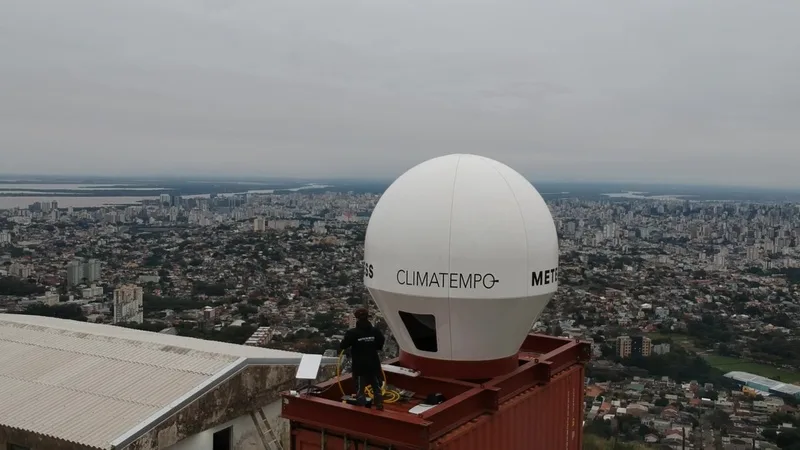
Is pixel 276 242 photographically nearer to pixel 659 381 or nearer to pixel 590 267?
pixel 590 267

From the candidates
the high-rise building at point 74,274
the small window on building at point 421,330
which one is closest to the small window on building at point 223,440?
the small window on building at point 421,330

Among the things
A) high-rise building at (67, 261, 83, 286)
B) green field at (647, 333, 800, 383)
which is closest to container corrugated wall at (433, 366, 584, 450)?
green field at (647, 333, 800, 383)

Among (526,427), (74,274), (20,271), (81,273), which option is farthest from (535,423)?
(20,271)

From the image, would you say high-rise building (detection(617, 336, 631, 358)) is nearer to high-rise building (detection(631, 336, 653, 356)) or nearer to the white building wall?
high-rise building (detection(631, 336, 653, 356))

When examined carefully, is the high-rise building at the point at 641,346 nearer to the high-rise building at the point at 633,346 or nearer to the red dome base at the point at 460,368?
the high-rise building at the point at 633,346

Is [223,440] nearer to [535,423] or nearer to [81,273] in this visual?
[535,423]

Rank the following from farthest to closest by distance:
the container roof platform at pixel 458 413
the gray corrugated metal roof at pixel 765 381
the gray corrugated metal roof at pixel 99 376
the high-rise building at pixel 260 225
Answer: the high-rise building at pixel 260 225
the gray corrugated metal roof at pixel 765 381
the gray corrugated metal roof at pixel 99 376
the container roof platform at pixel 458 413

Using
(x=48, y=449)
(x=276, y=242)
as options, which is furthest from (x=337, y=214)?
(x=48, y=449)
